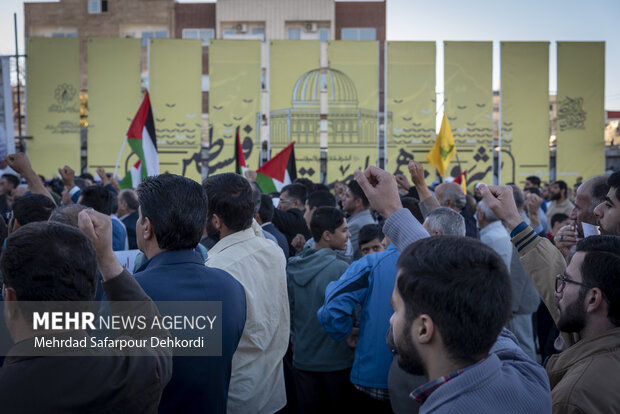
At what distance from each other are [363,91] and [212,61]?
179 inches

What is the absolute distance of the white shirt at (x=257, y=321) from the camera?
236cm

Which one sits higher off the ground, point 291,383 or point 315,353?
point 315,353

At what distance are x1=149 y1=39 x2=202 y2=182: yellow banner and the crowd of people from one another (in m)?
12.6

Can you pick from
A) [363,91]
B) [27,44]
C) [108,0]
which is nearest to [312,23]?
[108,0]

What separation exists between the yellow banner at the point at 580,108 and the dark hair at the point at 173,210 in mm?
16657

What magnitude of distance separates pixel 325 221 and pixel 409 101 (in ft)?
44.8

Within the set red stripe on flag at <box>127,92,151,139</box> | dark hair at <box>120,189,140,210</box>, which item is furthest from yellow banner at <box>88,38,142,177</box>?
dark hair at <box>120,189,140,210</box>

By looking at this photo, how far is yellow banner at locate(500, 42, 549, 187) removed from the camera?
16.6m

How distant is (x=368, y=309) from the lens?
272cm

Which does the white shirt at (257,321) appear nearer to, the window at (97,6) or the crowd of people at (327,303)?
the crowd of people at (327,303)

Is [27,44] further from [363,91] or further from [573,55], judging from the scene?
[573,55]

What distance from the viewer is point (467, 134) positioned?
54.3 feet

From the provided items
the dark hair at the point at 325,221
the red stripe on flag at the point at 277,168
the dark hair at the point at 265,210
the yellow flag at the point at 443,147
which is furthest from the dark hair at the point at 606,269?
the yellow flag at the point at 443,147

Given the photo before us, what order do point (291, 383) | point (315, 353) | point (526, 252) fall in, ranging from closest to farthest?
1. point (526, 252)
2. point (315, 353)
3. point (291, 383)
